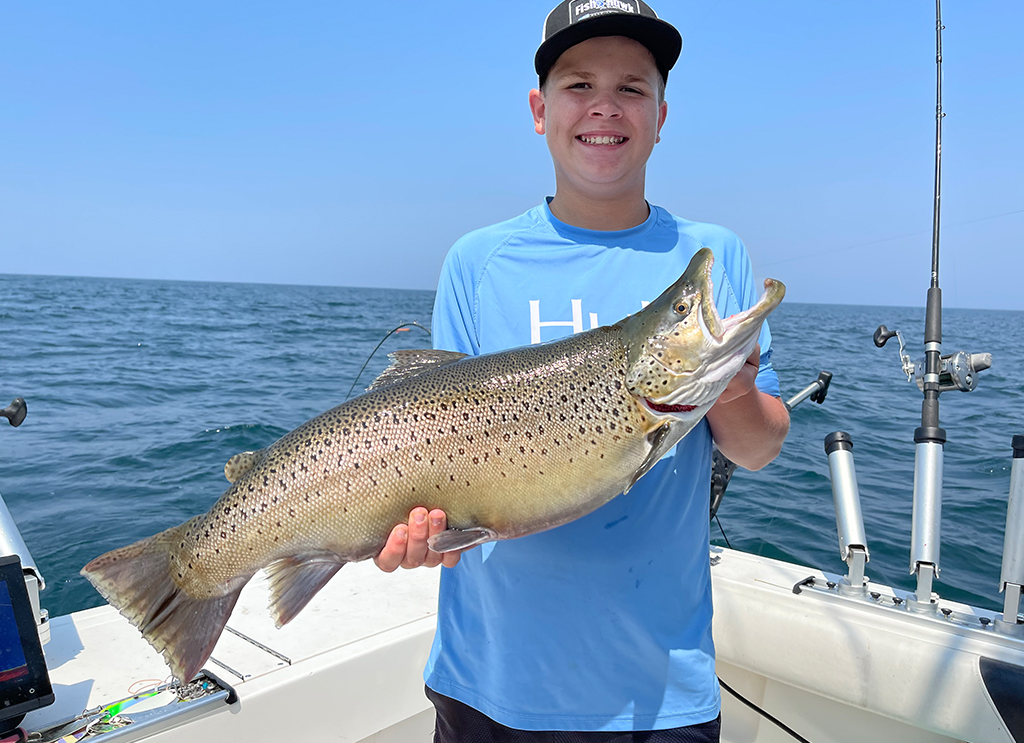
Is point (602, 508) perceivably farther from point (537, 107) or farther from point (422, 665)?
point (422, 665)

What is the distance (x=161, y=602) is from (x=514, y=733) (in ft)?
3.86

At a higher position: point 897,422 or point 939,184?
point 939,184

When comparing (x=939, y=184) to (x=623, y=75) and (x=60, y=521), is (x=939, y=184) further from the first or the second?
(x=60, y=521)

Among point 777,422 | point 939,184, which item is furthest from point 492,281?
point 939,184

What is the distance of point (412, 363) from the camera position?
2.37 metres

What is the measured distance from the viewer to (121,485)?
9.52m

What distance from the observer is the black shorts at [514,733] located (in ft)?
7.19

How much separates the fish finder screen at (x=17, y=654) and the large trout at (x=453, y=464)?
0.73 meters

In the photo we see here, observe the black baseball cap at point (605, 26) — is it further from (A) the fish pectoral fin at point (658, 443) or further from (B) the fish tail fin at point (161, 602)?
(B) the fish tail fin at point (161, 602)

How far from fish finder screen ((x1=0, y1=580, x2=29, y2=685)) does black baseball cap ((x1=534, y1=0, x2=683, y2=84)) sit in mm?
2737

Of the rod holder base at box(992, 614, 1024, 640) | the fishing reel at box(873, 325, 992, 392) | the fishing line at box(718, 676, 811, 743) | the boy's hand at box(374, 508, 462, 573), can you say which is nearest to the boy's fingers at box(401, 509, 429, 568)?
the boy's hand at box(374, 508, 462, 573)

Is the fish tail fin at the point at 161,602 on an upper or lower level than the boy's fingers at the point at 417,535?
lower

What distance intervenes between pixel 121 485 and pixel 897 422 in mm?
13066

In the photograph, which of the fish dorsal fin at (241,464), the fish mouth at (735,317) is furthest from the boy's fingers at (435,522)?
the fish mouth at (735,317)
